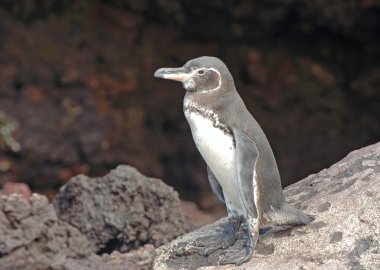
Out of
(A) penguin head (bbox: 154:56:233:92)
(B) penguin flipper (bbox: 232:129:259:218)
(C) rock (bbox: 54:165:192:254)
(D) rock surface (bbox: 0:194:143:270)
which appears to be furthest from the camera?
(C) rock (bbox: 54:165:192:254)

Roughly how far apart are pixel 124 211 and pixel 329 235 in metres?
1.81

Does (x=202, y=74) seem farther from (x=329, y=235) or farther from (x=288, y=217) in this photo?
(x=329, y=235)

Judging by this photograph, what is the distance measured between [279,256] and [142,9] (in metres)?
Result: 4.99

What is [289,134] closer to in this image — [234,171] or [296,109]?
[296,109]

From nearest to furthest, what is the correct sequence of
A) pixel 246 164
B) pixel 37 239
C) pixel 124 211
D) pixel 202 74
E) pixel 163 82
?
pixel 246 164, pixel 202 74, pixel 37 239, pixel 124 211, pixel 163 82

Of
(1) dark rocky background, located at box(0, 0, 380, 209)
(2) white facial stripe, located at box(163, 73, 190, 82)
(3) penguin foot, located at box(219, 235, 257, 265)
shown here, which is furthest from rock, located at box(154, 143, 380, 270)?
(1) dark rocky background, located at box(0, 0, 380, 209)

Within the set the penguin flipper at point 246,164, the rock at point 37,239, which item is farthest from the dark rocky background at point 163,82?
the penguin flipper at point 246,164

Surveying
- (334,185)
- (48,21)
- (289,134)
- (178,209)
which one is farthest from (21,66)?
(334,185)

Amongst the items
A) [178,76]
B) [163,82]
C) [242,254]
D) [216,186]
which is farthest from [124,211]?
[163,82]

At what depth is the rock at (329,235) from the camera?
159 inches

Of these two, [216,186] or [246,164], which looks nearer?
[246,164]

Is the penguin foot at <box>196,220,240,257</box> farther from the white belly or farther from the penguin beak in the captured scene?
the penguin beak

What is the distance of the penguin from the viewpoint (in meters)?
4.05

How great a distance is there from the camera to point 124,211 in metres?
5.69
